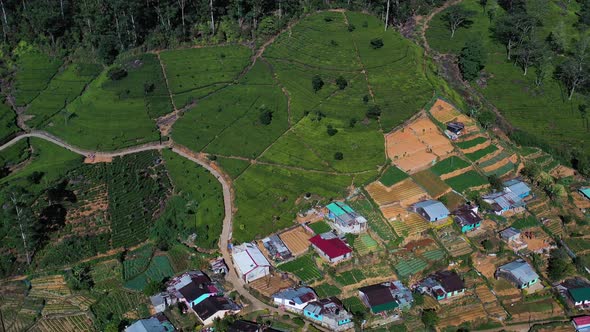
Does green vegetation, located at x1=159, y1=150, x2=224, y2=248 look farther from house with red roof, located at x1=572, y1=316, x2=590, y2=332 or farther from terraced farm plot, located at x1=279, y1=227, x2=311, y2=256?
house with red roof, located at x1=572, y1=316, x2=590, y2=332

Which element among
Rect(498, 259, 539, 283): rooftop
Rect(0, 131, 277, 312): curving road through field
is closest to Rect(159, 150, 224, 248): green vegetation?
Rect(0, 131, 277, 312): curving road through field

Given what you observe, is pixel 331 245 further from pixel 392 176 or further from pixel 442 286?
pixel 392 176

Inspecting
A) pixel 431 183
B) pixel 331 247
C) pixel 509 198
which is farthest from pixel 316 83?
pixel 509 198

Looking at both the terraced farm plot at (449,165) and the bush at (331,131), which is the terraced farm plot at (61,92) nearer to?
the bush at (331,131)

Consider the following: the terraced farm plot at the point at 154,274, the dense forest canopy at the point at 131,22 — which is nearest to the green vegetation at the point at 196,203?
the terraced farm plot at the point at 154,274

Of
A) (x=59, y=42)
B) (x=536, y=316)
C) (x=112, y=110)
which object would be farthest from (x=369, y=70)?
(x=59, y=42)
